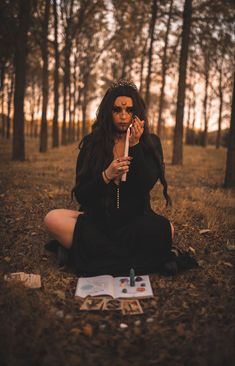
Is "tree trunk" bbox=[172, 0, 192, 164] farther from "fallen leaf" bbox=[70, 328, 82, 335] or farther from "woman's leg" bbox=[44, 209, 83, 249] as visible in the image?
Result: "fallen leaf" bbox=[70, 328, 82, 335]

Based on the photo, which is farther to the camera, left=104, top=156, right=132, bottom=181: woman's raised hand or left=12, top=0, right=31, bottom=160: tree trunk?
left=12, top=0, right=31, bottom=160: tree trunk

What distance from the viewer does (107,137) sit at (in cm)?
335

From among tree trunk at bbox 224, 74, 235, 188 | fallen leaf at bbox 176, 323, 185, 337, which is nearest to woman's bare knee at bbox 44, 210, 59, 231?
fallen leaf at bbox 176, 323, 185, 337

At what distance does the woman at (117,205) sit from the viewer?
3.01 meters

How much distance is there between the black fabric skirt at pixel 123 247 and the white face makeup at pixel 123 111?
1.04m

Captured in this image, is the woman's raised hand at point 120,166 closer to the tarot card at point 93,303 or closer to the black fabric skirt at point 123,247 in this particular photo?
the black fabric skirt at point 123,247

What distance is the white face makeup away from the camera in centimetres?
319

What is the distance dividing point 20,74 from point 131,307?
29.5 ft

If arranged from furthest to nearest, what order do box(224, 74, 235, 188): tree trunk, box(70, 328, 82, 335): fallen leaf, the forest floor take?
1. box(224, 74, 235, 188): tree trunk
2. box(70, 328, 82, 335): fallen leaf
3. the forest floor

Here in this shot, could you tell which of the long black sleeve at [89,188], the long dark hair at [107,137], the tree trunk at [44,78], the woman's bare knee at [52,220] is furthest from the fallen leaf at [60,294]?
the tree trunk at [44,78]

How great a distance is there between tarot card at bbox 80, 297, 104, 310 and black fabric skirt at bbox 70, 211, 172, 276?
14.4 inches

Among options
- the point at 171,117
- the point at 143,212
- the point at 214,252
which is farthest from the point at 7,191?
the point at 171,117

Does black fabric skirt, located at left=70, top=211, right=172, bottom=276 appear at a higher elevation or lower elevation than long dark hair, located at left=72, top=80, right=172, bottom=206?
lower

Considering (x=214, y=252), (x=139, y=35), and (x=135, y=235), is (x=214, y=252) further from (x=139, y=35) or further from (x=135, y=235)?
(x=139, y=35)
